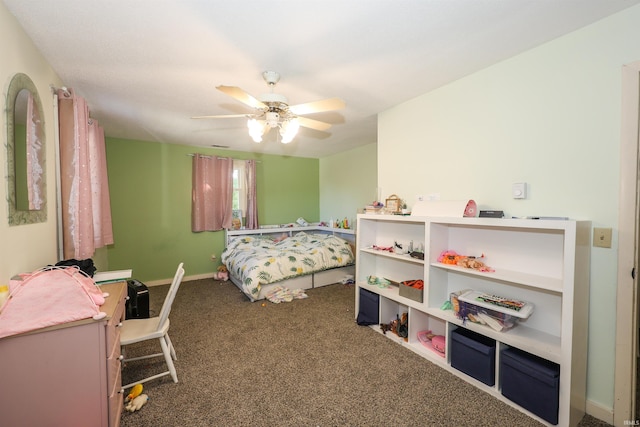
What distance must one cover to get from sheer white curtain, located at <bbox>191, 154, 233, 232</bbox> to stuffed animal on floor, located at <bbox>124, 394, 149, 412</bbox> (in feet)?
10.4

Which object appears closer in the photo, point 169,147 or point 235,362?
point 235,362

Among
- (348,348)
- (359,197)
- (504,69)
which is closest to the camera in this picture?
(504,69)

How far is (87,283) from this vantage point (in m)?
1.48

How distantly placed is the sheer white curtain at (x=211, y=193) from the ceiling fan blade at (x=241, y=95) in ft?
10.1

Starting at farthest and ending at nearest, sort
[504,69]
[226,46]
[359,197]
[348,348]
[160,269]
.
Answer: [359,197], [160,269], [348,348], [504,69], [226,46]

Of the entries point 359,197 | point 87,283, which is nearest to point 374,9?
point 87,283

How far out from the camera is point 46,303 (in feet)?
4.15

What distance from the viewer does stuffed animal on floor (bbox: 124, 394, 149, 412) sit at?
165 centimetres

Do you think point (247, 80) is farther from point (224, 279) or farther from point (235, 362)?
point (224, 279)

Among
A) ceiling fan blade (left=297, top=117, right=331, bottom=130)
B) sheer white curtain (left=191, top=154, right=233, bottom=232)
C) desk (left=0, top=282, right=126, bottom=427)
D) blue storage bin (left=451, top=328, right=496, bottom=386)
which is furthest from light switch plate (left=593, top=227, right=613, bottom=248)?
sheer white curtain (left=191, top=154, right=233, bottom=232)

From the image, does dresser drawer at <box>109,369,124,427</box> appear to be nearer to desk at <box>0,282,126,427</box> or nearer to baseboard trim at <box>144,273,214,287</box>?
desk at <box>0,282,126,427</box>

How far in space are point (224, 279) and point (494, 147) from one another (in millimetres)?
4207

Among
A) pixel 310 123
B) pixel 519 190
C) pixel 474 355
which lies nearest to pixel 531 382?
pixel 474 355

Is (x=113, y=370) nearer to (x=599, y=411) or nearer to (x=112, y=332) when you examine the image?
(x=112, y=332)
